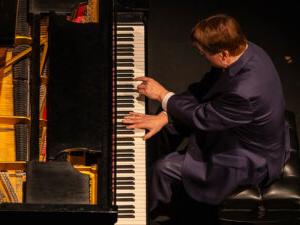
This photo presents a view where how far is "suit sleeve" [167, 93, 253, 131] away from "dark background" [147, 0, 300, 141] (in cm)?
118

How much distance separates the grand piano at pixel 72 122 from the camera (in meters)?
2.73

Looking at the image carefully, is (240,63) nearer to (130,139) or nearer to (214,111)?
(214,111)

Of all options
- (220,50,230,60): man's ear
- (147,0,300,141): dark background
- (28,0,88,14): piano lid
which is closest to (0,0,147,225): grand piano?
(28,0,88,14): piano lid

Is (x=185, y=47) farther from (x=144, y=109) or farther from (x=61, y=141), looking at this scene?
(x=61, y=141)

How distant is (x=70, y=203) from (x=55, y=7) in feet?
3.31

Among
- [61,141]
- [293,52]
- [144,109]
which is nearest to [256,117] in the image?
[144,109]

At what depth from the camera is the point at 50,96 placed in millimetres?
3018

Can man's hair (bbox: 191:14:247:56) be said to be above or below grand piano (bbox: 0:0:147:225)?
above

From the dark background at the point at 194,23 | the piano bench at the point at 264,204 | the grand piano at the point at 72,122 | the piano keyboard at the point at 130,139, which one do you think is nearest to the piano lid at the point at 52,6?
the grand piano at the point at 72,122

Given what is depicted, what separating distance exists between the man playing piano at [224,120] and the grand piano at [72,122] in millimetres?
743

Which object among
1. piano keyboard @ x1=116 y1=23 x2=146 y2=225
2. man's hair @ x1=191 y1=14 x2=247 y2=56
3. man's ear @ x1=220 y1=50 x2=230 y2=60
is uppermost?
man's hair @ x1=191 y1=14 x2=247 y2=56

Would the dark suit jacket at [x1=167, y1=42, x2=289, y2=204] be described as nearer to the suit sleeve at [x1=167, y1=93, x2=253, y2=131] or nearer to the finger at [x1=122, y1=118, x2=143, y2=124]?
the suit sleeve at [x1=167, y1=93, x2=253, y2=131]

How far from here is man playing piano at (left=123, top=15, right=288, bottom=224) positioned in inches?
144

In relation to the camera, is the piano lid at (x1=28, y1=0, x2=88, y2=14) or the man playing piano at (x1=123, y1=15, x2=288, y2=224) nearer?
the piano lid at (x1=28, y1=0, x2=88, y2=14)
